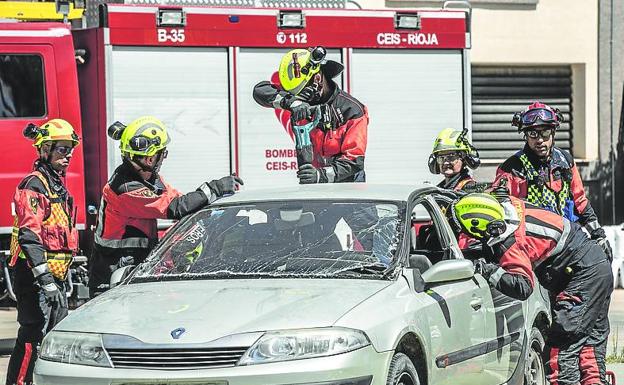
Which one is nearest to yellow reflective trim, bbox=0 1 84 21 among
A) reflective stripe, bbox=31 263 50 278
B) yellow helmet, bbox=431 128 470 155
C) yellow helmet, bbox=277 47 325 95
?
yellow helmet, bbox=277 47 325 95

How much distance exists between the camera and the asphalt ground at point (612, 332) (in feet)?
33.5

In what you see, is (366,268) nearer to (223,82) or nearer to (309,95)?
(309,95)

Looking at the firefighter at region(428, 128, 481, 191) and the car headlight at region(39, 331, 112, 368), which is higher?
the firefighter at region(428, 128, 481, 191)

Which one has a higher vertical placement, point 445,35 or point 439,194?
point 445,35

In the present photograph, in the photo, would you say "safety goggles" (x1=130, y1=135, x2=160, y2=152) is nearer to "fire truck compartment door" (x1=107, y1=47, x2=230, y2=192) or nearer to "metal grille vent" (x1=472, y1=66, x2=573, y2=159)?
"fire truck compartment door" (x1=107, y1=47, x2=230, y2=192)

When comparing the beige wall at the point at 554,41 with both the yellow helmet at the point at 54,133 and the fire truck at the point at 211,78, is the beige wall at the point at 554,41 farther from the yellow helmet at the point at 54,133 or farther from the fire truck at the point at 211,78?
the yellow helmet at the point at 54,133

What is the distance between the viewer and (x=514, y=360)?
24.9ft

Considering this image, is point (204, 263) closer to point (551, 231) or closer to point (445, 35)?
point (551, 231)

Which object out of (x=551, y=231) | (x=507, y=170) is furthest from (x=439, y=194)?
(x=507, y=170)

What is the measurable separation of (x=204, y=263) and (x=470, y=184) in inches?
130

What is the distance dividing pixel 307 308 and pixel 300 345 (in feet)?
0.91

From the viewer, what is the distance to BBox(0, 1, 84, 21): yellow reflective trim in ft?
42.1

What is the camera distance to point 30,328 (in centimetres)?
843

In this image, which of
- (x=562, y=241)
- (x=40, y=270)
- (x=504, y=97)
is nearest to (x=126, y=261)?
(x=40, y=270)
